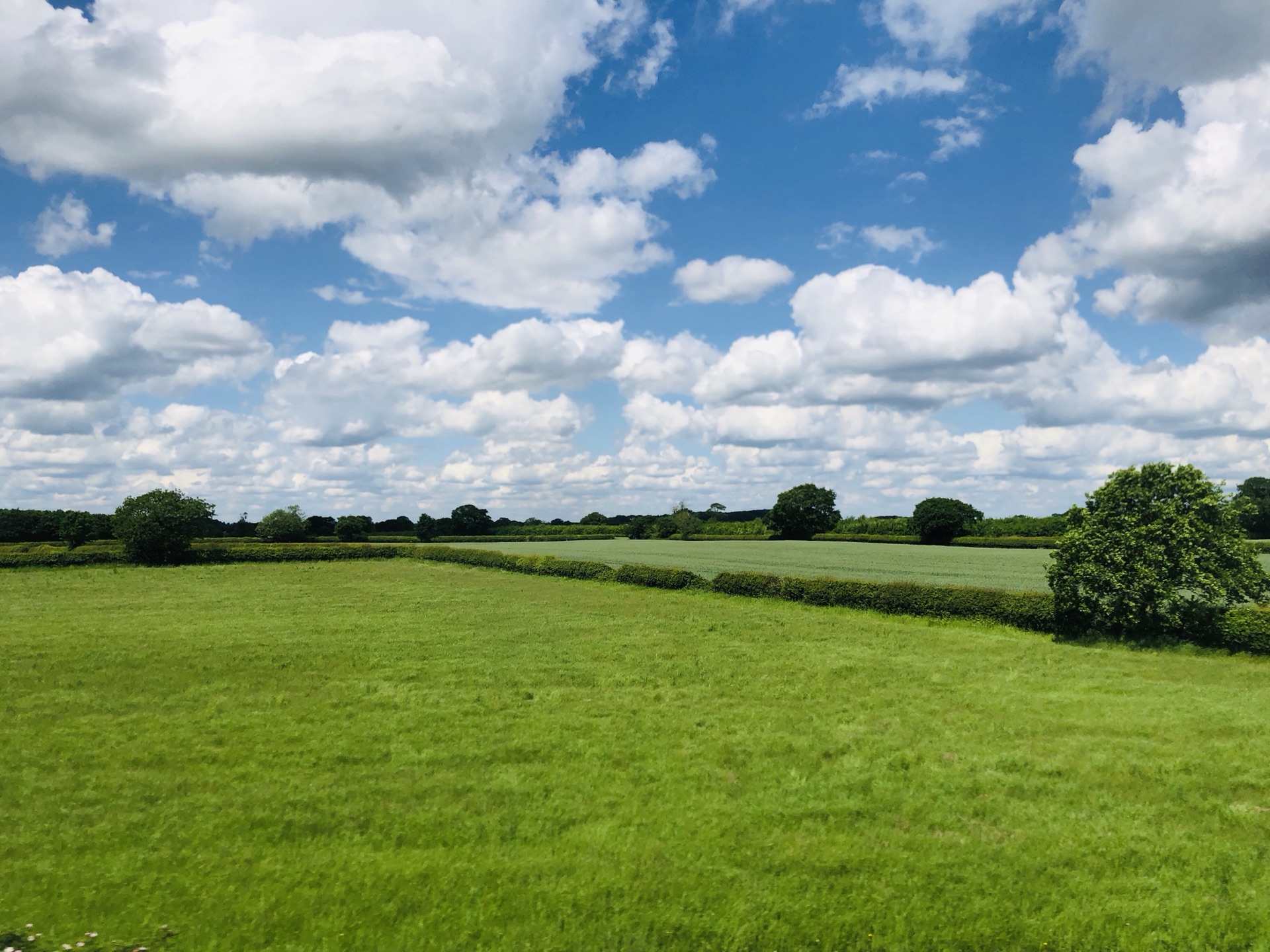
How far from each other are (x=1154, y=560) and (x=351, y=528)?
99.4 m

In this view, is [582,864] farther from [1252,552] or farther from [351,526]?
[351,526]

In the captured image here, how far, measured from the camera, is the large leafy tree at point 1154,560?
69.1ft

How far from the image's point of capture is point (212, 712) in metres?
14.1

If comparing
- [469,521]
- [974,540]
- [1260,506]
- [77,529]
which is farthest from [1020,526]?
[77,529]

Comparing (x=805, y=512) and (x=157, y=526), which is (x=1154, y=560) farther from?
(x=805, y=512)

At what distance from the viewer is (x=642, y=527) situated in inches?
4523

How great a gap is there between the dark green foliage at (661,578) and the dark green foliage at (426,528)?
71.9m

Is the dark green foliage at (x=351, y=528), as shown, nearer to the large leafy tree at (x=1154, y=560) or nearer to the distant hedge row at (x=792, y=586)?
the distant hedge row at (x=792, y=586)

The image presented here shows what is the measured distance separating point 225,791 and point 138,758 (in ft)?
8.16

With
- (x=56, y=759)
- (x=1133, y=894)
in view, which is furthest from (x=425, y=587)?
(x=1133, y=894)

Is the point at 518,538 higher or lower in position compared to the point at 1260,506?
lower

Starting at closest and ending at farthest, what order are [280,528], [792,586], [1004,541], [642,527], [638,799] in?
[638,799] < [792,586] < [1004,541] < [280,528] < [642,527]

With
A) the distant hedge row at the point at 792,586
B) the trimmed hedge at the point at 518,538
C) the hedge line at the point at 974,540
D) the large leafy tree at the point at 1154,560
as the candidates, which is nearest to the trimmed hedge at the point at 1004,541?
the hedge line at the point at 974,540

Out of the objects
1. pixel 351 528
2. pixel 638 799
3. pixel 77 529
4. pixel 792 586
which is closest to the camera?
pixel 638 799
